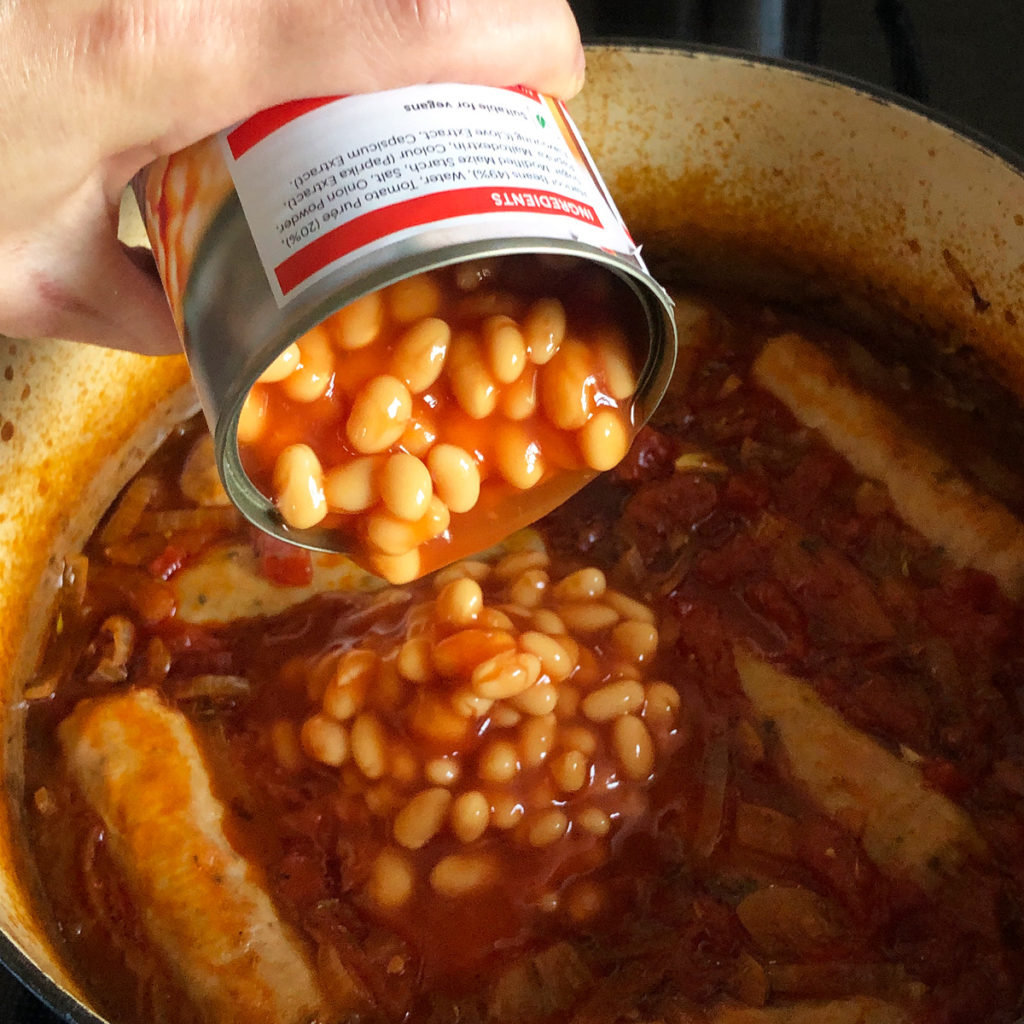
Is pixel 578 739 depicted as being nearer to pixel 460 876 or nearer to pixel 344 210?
pixel 460 876

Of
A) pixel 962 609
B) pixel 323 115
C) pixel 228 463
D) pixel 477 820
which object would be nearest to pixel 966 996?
pixel 962 609

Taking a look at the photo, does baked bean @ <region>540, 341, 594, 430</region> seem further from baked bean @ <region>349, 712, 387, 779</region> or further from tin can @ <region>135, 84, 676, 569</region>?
baked bean @ <region>349, 712, 387, 779</region>

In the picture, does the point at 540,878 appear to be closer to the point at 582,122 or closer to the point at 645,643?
the point at 645,643

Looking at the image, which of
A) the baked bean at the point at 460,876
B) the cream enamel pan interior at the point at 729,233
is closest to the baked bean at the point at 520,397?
the baked bean at the point at 460,876

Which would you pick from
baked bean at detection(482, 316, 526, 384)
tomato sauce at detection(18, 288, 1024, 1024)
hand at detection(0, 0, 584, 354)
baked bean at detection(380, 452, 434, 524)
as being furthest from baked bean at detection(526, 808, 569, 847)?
hand at detection(0, 0, 584, 354)

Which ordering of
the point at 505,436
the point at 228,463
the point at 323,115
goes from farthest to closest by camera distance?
the point at 505,436
the point at 228,463
the point at 323,115

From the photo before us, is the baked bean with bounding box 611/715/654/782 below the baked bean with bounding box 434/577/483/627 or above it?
below
